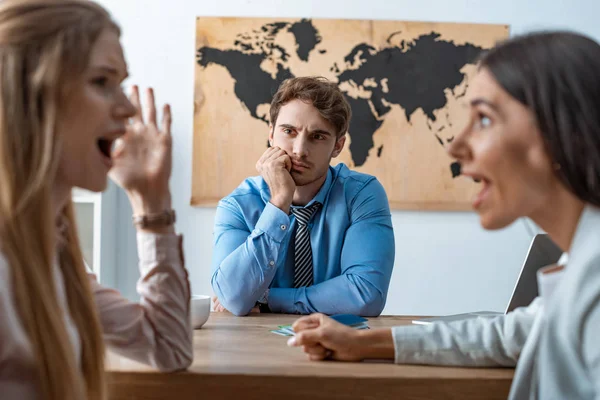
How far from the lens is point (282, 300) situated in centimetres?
201

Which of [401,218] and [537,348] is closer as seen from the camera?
[537,348]

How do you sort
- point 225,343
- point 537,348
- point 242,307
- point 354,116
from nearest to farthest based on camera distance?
point 537,348 < point 225,343 < point 242,307 < point 354,116

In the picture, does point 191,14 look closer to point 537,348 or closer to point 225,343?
point 225,343

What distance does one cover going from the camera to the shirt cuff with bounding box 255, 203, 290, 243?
2068 mm

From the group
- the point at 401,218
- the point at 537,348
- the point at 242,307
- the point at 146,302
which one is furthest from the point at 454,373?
the point at 401,218

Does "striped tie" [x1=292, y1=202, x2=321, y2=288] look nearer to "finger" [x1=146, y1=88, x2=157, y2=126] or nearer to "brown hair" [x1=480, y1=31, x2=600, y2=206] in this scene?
"finger" [x1=146, y1=88, x2=157, y2=126]

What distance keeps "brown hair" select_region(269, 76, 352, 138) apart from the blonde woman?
3.86 feet

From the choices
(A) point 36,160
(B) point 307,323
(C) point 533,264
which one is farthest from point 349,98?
(A) point 36,160

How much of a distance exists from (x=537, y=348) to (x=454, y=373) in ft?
0.51

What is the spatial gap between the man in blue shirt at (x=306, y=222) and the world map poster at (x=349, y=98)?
1.45m

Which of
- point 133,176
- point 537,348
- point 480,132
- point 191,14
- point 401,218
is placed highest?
point 191,14

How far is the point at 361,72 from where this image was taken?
387 cm

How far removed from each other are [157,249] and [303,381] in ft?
1.11

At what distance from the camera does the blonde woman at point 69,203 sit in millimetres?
863
